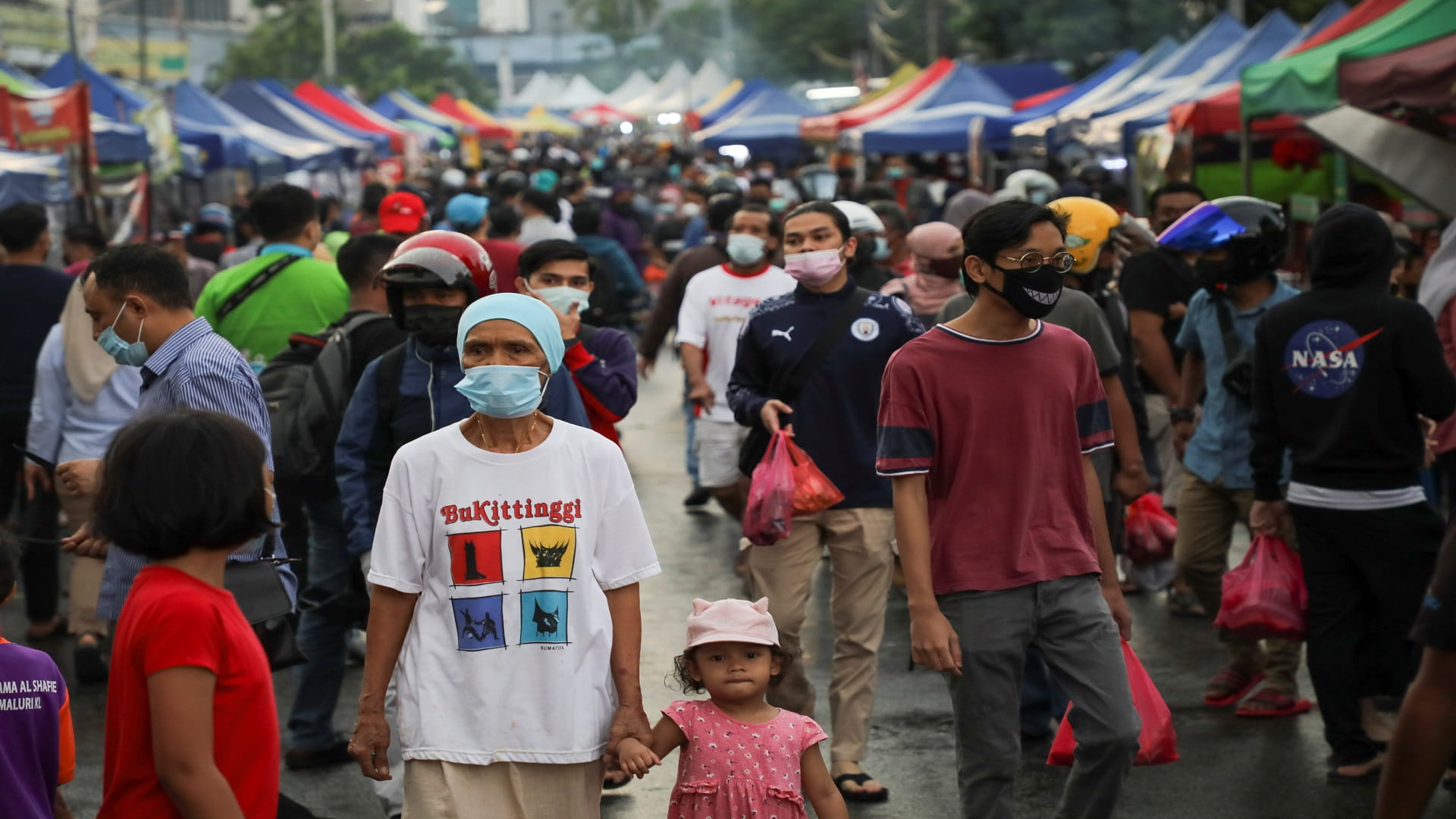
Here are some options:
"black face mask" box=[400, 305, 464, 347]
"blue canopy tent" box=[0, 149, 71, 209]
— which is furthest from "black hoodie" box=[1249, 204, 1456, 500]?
"blue canopy tent" box=[0, 149, 71, 209]

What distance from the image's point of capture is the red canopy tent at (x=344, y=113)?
126 feet

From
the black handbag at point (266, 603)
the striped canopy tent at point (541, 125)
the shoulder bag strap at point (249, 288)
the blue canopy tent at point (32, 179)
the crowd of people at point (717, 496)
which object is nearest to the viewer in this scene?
the crowd of people at point (717, 496)

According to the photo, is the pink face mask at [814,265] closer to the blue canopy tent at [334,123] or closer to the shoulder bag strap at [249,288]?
the shoulder bag strap at [249,288]

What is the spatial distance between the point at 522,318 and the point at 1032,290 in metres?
1.30

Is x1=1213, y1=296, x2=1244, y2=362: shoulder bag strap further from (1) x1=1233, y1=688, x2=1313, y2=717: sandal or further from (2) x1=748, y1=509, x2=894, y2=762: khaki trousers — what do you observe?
(2) x1=748, y1=509, x2=894, y2=762: khaki trousers

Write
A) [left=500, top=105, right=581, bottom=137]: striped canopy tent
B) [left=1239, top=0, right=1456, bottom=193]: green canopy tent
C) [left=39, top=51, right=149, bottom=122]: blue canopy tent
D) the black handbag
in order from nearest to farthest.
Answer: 1. the black handbag
2. [left=1239, top=0, right=1456, bottom=193]: green canopy tent
3. [left=39, top=51, right=149, bottom=122]: blue canopy tent
4. [left=500, top=105, right=581, bottom=137]: striped canopy tent

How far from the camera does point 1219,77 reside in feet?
61.6

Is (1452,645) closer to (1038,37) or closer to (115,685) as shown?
(115,685)

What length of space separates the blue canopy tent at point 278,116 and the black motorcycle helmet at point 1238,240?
25.8 meters

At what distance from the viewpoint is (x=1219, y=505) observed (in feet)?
21.7

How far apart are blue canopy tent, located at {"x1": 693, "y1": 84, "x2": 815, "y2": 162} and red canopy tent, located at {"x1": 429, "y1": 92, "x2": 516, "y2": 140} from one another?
22.8m

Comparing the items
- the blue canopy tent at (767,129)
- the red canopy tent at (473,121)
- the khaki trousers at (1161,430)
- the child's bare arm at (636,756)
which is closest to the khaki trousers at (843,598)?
the child's bare arm at (636,756)

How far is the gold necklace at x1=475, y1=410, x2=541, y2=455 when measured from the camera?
12.1 ft

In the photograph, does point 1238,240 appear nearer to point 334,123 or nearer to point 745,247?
point 745,247
